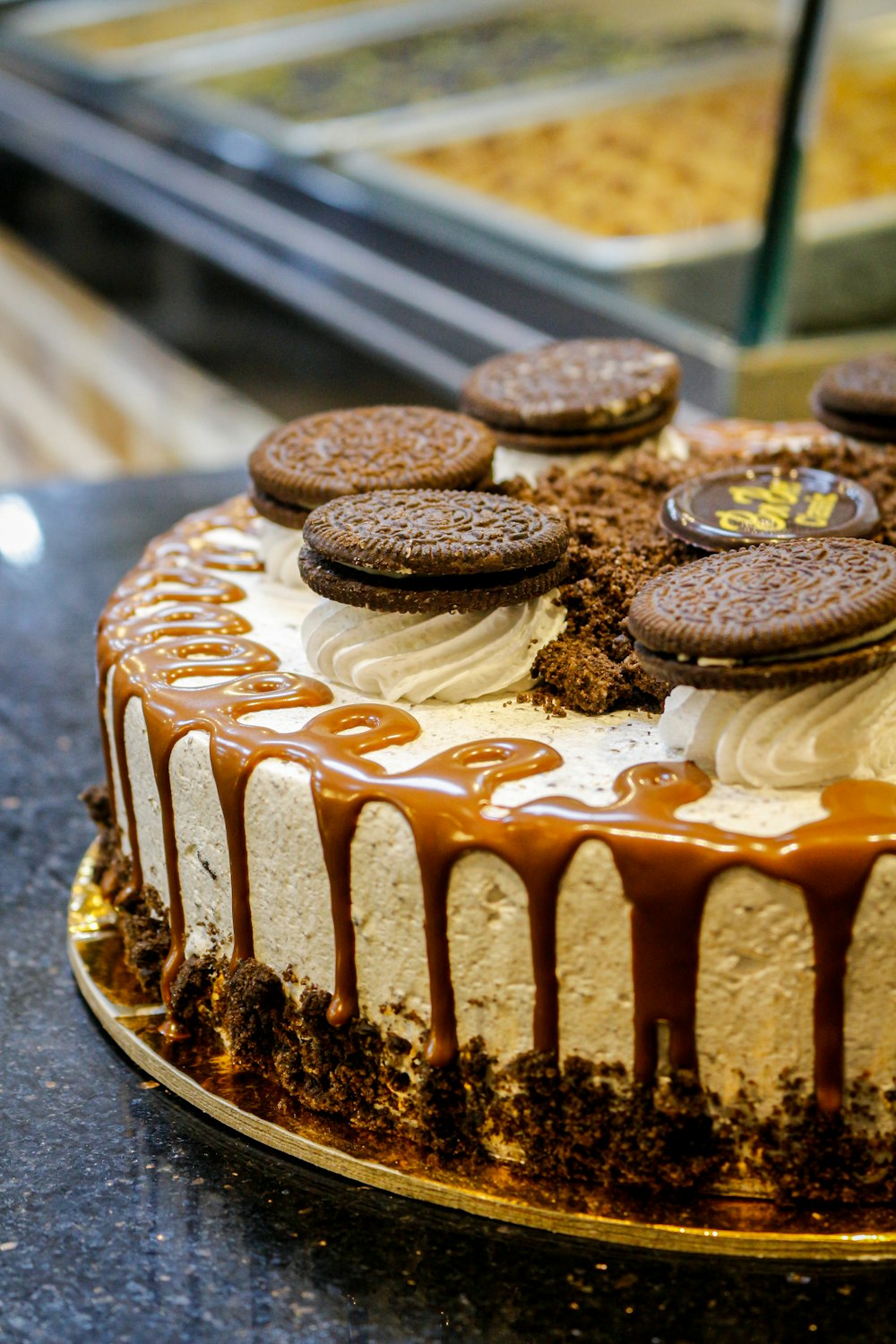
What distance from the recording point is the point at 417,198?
391 cm

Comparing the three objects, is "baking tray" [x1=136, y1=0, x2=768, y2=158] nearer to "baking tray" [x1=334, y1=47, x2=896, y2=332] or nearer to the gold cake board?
"baking tray" [x1=334, y1=47, x2=896, y2=332]

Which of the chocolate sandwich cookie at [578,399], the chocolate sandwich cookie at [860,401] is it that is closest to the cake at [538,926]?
the chocolate sandwich cookie at [578,399]

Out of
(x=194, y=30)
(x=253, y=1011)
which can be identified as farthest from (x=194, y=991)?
(x=194, y=30)

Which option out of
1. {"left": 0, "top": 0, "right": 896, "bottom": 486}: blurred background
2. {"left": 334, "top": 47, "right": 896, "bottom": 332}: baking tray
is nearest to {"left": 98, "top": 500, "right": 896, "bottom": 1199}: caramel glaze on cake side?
{"left": 0, "top": 0, "right": 896, "bottom": 486}: blurred background

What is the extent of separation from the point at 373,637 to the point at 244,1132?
0.55 metres

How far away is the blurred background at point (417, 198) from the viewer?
3154mm

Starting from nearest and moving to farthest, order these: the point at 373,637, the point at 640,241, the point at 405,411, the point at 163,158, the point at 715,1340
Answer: the point at 715,1340 → the point at 373,637 → the point at 405,411 → the point at 640,241 → the point at 163,158

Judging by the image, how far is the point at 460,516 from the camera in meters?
1.73

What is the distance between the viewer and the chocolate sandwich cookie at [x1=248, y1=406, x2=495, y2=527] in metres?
1.95

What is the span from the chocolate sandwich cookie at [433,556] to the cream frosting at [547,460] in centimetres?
49

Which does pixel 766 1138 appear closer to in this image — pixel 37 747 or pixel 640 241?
pixel 37 747

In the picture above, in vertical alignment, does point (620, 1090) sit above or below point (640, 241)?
below

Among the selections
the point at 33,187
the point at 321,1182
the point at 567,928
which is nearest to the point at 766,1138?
the point at 567,928

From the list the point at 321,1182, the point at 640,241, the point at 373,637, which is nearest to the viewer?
the point at 321,1182
